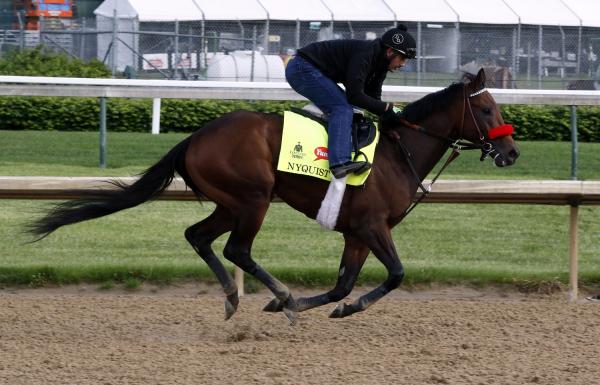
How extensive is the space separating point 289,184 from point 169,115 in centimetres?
840

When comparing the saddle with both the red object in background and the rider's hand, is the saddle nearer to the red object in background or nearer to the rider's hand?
the rider's hand

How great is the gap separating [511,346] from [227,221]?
1.88 m

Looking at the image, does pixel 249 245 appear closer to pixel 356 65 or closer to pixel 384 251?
pixel 384 251

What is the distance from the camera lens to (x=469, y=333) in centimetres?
664

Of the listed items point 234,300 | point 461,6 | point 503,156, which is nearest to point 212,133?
point 234,300

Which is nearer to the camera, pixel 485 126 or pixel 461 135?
pixel 485 126

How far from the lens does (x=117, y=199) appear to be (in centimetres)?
671

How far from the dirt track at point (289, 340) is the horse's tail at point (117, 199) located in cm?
64

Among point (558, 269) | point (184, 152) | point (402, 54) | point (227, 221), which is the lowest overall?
point (558, 269)

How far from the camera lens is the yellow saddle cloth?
21.1ft

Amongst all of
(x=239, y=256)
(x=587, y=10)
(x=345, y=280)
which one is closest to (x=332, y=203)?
(x=345, y=280)

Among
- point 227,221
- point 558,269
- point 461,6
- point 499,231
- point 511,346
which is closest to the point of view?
point 511,346

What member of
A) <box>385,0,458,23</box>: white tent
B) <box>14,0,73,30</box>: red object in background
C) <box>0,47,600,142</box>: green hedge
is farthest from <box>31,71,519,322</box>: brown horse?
<box>14,0,73,30</box>: red object in background

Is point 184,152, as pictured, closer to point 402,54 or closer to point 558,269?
point 402,54
